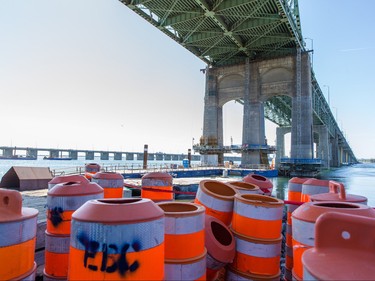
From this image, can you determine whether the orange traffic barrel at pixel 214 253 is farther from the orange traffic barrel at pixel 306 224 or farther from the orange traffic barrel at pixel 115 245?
the orange traffic barrel at pixel 115 245

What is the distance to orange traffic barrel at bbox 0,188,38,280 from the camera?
2988mm

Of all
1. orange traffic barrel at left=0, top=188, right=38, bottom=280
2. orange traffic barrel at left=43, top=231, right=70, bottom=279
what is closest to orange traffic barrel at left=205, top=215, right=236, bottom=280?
orange traffic barrel at left=43, top=231, right=70, bottom=279

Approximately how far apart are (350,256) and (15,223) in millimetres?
3529

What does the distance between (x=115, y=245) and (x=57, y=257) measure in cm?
257

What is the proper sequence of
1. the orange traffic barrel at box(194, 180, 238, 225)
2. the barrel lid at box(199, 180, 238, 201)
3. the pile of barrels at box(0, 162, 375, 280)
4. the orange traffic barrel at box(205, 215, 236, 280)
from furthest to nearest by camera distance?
the barrel lid at box(199, 180, 238, 201) → the orange traffic barrel at box(194, 180, 238, 225) → the orange traffic barrel at box(205, 215, 236, 280) → the pile of barrels at box(0, 162, 375, 280)

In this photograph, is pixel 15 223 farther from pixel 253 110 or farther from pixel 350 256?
pixel 253 110

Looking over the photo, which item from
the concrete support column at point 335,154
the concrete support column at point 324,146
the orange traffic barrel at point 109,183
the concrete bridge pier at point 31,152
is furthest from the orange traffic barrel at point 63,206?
the concrete bridge pier at point 31,152

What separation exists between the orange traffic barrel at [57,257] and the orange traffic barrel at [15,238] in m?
0.89

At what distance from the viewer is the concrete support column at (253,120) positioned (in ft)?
169

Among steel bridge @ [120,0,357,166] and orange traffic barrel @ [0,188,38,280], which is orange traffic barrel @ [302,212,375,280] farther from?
steel bridge @ [120,0,357,166]

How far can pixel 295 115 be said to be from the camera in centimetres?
4741

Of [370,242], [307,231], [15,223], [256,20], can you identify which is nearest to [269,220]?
[307,231]

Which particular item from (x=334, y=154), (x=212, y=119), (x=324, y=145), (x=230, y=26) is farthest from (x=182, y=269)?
(x=334, y=154)

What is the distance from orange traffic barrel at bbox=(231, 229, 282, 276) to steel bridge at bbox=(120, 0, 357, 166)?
38.2 meters
